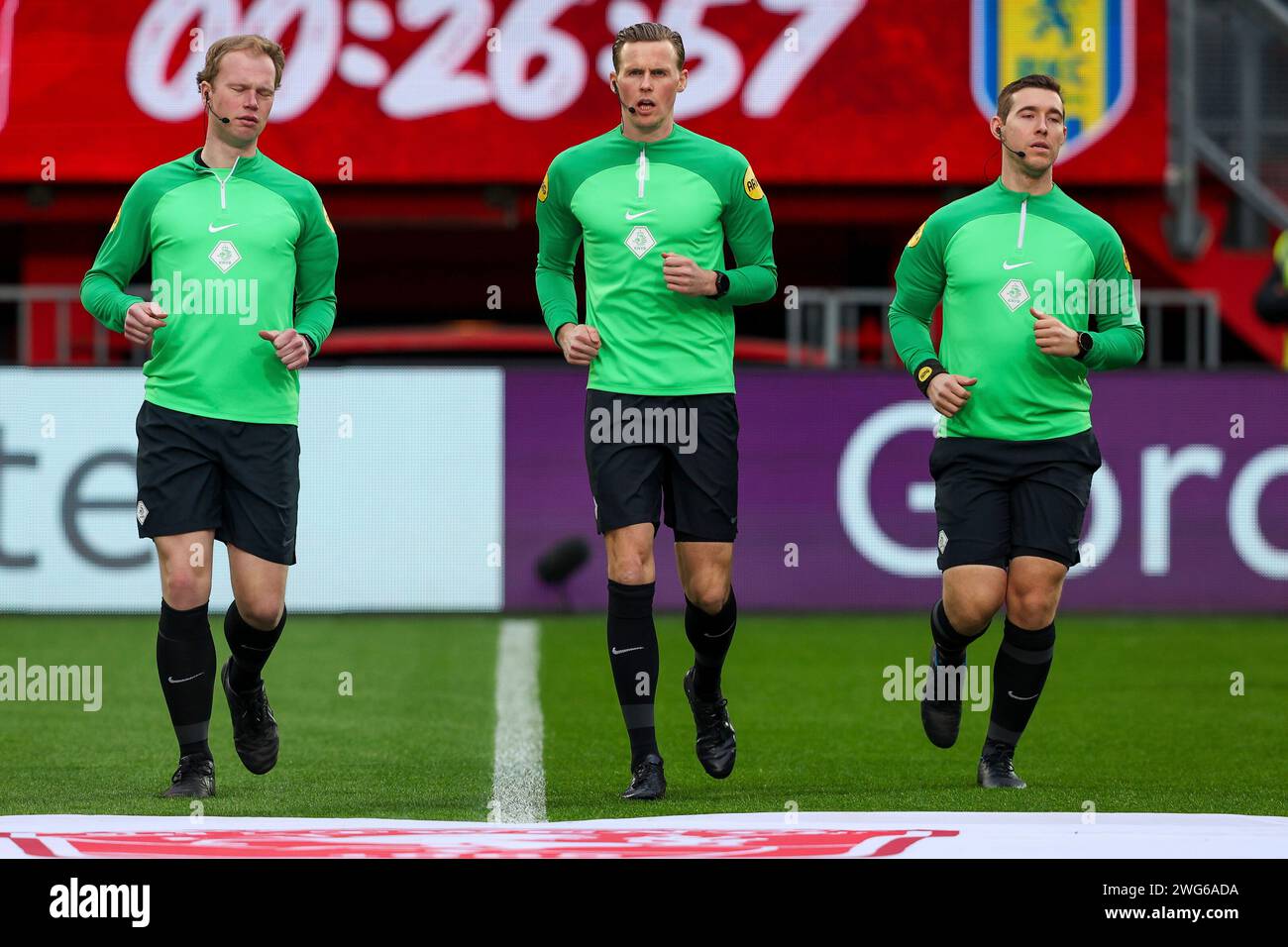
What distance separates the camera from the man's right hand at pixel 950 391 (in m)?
6.33

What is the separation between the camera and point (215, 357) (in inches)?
246

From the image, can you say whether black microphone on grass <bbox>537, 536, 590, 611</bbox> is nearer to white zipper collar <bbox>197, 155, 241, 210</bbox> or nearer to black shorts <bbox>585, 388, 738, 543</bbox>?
black shorts <bbox>585, 388, 738, 543</bbox>

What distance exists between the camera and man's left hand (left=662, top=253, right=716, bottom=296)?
6.22 meters

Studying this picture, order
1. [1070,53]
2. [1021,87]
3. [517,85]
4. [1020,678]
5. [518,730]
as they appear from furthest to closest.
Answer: [517,85], [1070,53], [518,730], [1020,678], [1021,87]

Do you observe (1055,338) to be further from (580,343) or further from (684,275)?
(580,343)

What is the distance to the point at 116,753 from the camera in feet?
24.7

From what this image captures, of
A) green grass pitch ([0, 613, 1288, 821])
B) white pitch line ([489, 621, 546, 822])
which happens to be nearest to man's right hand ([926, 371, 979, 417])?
green grass pitch ([0, 613, 1288, 821])

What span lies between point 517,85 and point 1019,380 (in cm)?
1199

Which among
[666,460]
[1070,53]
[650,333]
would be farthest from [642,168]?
[1070,53]

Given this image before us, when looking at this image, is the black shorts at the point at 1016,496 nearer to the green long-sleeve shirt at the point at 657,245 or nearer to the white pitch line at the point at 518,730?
the green long-sleeve shirt at the point at 657,245

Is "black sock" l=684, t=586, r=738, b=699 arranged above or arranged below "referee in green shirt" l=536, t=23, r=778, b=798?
below

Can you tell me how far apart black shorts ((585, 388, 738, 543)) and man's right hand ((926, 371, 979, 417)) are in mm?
610

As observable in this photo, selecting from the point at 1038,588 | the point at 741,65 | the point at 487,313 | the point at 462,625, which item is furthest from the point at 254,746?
the point at 487,313

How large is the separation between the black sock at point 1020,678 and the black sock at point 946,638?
0.14 meters
